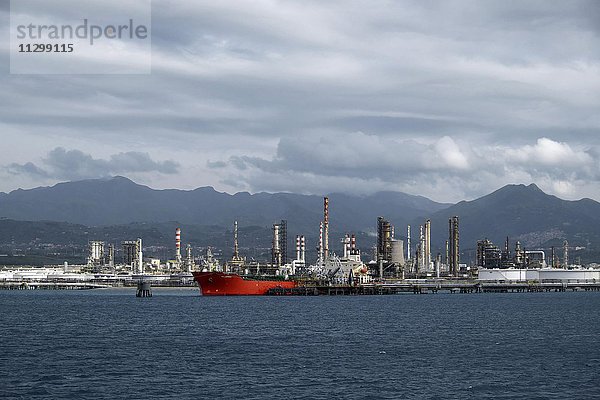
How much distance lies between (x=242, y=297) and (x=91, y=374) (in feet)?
440

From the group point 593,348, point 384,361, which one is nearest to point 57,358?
point 384,361

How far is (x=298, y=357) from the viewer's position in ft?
246

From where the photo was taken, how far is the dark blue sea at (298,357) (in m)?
58.4

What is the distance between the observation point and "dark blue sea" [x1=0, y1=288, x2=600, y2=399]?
58.4 metres

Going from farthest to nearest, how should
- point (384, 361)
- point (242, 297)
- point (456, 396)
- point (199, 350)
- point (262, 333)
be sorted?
point (242, 297)
point (262, 333)
point (199, 350)
point (384, 361)
point (456, 396)

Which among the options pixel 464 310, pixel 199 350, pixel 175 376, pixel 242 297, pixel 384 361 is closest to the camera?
pixel 175 376

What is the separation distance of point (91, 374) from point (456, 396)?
2672 centimetres

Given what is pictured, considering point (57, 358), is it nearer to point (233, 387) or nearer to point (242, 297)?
point (233, 387)

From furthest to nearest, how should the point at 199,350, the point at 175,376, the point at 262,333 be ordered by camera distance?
the point at 262,333 < the point at 199,350 < the point at 175,376

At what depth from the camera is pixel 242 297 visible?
198 metres

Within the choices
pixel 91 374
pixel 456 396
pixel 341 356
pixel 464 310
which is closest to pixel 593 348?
pixel 341 356

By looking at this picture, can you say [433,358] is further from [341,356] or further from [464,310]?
[464,310]

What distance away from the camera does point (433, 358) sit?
7450cm

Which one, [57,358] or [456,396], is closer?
[456,396]
